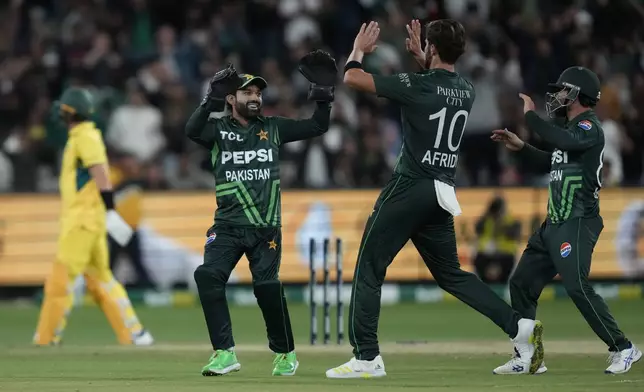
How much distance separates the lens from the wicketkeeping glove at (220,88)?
10664 millimetres

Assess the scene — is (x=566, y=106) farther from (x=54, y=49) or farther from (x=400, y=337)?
(x=54, y=49)

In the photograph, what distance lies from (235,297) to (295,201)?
163cm

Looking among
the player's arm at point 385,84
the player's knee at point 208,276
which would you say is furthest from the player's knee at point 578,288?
the player's knee at point 208,276

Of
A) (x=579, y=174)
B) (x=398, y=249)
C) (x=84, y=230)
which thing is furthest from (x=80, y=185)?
(x=579, y=174)

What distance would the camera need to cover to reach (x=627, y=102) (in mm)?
23266

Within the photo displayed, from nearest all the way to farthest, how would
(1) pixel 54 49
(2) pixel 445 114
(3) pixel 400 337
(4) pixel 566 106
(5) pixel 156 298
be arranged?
1. (2) pixel 445 114
2. (4) pixel 566 106
3. (3) pixel 400 337
4. (5) pixel 156 298
5. (1) pixel 54 49

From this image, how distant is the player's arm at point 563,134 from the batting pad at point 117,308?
5.42 meters

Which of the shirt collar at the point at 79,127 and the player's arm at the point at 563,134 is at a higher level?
the player's arm at the point at 563,134

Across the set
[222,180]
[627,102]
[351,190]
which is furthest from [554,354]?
[627,102]

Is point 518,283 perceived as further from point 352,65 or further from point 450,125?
point 352,65

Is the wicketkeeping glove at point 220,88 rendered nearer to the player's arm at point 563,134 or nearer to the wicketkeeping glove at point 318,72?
the wicketkeeping glove at point 318,72

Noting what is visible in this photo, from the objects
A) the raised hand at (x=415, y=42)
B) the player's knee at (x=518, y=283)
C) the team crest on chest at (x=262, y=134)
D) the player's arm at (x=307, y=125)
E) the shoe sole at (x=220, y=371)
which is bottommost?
the shoe sole at (x=220, y=371)

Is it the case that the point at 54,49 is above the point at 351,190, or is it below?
above

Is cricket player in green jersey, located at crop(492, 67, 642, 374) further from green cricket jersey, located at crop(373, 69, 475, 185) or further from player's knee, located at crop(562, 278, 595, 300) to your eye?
green cricket jersey, located at crop(373, 69, 475, 185)
